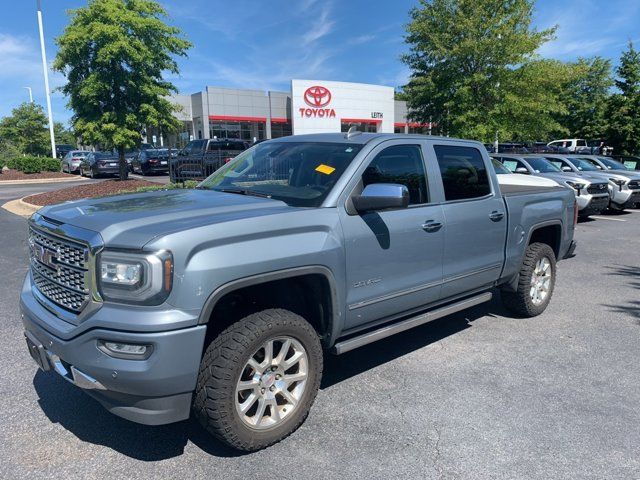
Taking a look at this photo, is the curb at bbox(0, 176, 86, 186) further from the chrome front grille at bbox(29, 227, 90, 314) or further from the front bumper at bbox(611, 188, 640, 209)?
the chrome front grille at bbox(29, 227, 90, 314)

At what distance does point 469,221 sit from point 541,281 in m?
1.81

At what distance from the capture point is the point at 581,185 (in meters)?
12.7

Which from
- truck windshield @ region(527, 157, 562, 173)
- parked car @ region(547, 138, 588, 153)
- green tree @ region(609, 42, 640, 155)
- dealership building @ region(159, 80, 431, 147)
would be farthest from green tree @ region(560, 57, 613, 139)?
truck windshield @ region(527, 157, 562, 173)

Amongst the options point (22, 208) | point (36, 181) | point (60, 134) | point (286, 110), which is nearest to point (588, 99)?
point (286, 110)

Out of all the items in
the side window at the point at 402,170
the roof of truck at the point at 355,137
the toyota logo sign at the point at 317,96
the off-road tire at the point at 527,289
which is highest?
the toyota logo sign at the point at 317,96

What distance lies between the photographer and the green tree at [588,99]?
4191 centimetres

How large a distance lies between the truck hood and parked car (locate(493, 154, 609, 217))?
11.0m

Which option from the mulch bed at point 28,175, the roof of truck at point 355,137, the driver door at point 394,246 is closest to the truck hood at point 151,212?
the driver door at point 394,246

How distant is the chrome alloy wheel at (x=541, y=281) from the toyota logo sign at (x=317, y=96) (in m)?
37.7

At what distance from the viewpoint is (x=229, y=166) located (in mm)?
4531

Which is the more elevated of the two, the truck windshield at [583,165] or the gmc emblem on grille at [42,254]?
the truck windshield at [583,165]

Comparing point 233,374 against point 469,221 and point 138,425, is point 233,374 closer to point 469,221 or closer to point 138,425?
point 138,425

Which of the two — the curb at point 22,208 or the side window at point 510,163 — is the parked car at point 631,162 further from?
the curb at point 22,208

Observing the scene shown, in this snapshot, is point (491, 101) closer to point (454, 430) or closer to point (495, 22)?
point (495, 22)
